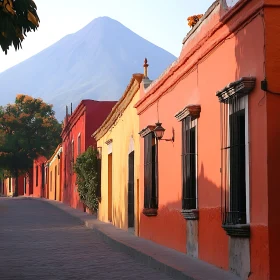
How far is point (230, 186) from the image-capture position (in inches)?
380

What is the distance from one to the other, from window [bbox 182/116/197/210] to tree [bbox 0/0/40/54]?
513cm

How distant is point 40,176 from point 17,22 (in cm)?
5729

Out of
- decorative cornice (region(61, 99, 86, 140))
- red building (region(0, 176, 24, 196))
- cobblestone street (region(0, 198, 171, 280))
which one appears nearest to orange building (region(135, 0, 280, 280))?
cobblestone street (region(0, 198, 171, 280))

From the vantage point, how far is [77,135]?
120 feet

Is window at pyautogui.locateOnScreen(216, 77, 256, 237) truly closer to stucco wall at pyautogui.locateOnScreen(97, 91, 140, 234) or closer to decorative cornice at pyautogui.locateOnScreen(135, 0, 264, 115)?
decorative cornice at pyautogui.locateOnScreen(135, 0, 264, 115)

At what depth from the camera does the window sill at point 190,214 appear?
11719 millimetres

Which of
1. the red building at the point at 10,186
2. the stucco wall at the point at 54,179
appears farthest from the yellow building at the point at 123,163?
the red building at the point at 10,186

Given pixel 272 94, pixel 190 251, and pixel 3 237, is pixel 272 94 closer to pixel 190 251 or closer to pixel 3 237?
pixel 190 251

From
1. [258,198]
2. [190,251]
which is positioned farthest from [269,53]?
[190,251]

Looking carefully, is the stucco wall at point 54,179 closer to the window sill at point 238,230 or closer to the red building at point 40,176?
the red building at point 40,176

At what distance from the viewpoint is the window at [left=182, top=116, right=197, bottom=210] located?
1222cm

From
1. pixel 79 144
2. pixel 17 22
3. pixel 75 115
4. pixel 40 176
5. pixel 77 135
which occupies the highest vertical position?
pixel 75 115

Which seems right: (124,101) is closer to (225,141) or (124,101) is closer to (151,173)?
(151,173)

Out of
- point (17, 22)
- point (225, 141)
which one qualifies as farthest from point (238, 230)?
point (17, 22)
